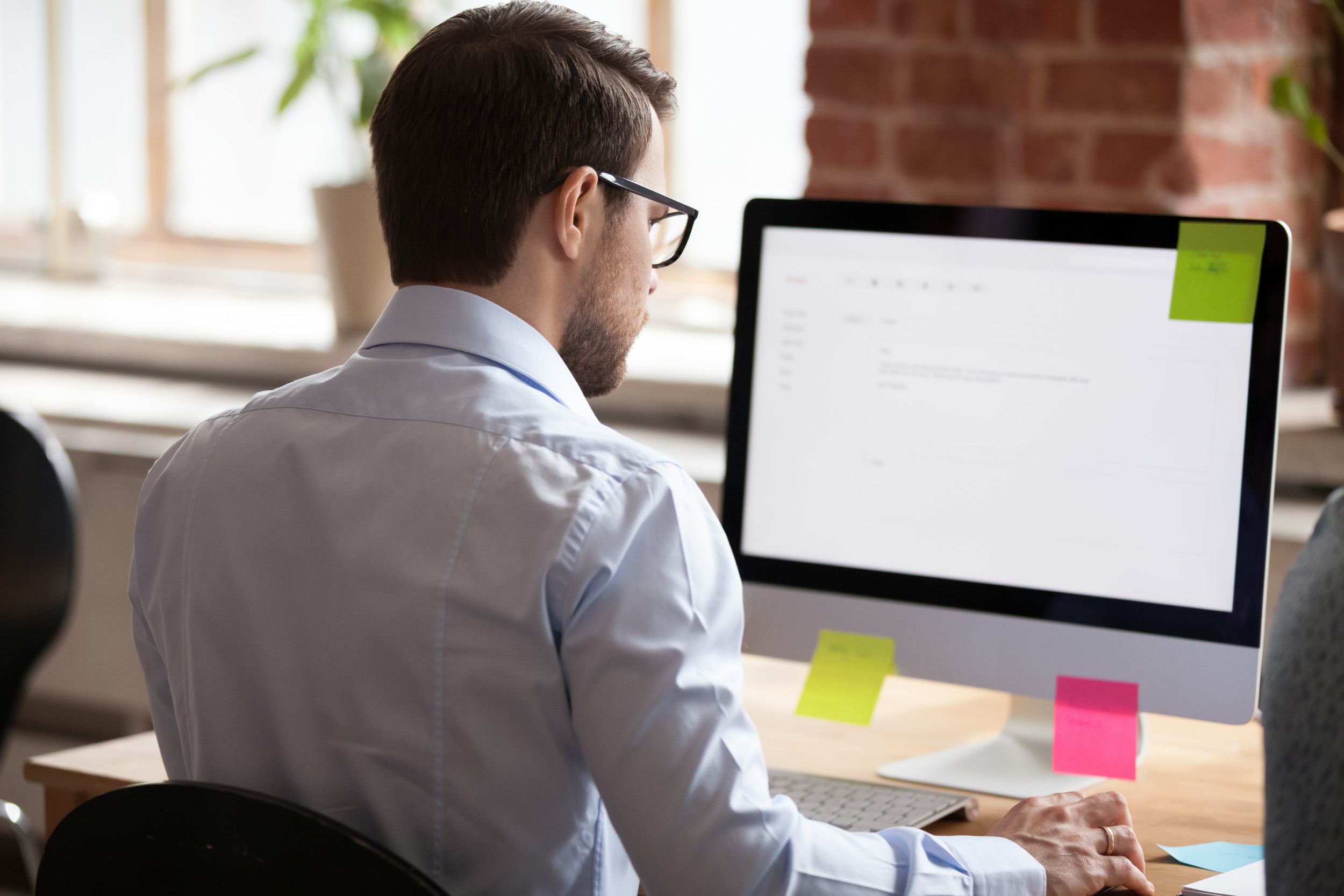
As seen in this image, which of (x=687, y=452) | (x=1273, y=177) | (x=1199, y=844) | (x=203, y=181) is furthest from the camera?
(x=203, y=181)

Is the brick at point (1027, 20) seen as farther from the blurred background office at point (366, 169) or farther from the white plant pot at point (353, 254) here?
the white plant pot at point (353, 254)

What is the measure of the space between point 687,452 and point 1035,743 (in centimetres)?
91

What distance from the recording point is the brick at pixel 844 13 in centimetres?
192

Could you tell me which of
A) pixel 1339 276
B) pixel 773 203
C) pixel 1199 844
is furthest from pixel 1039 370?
pixel 1339 276

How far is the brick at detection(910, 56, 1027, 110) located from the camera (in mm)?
1836

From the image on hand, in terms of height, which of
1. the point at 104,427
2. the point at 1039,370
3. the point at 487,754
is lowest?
the point at 104,427

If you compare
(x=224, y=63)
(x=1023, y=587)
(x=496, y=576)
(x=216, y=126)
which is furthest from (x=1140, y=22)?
(x=216, y=126)

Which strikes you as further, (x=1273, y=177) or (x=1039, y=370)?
(x=1273, y=177)

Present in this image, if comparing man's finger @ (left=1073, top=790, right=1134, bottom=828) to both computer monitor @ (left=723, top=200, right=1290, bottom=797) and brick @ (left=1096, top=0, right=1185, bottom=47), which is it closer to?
computer monitor @ (left=723, top=200, right=1290, bottom=797)

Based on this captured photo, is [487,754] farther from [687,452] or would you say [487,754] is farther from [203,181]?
[203,181]

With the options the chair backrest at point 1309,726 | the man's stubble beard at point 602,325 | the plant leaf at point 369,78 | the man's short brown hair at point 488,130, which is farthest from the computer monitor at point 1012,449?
the plant leaf at point 369,78

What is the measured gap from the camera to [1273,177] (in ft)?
6.16

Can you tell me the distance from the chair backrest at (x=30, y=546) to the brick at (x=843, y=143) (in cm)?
107

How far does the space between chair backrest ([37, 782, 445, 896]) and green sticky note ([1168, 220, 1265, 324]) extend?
0.75 metres
